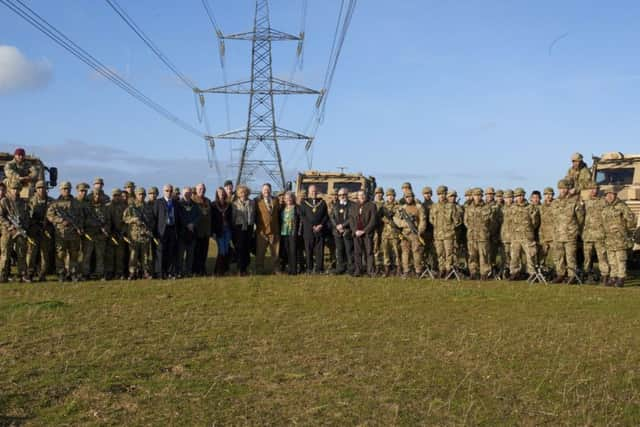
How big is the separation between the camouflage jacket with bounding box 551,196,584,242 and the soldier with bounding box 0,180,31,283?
9646 mm

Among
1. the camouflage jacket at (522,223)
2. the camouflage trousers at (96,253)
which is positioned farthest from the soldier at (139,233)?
the camouflage jacket at (522,223)

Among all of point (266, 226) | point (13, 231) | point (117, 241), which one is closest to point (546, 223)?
point (266, 226)

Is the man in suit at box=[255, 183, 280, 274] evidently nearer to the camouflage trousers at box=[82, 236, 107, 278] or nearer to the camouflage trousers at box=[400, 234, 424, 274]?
the camouflage trousers at box=[400, 234, 424, 274]

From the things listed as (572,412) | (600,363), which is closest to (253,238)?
(600,363)

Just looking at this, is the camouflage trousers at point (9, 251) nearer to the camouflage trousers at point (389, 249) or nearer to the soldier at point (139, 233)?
the soldier at point (139, 233)

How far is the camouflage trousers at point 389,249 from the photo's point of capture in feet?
46.8

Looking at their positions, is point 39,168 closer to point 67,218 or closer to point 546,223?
point 67,218

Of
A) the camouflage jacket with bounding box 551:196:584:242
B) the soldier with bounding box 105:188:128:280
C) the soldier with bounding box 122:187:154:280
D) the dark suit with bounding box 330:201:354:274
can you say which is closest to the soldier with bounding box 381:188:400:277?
the dark suit with bounding box 330:201:354:274

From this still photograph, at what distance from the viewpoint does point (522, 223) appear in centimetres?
1336

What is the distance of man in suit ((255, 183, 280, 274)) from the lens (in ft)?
46.4

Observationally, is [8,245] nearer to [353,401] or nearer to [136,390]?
[136,390]

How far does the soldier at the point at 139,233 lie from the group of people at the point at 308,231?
0.02m

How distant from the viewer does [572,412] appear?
5.26 m

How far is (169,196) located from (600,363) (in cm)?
868
